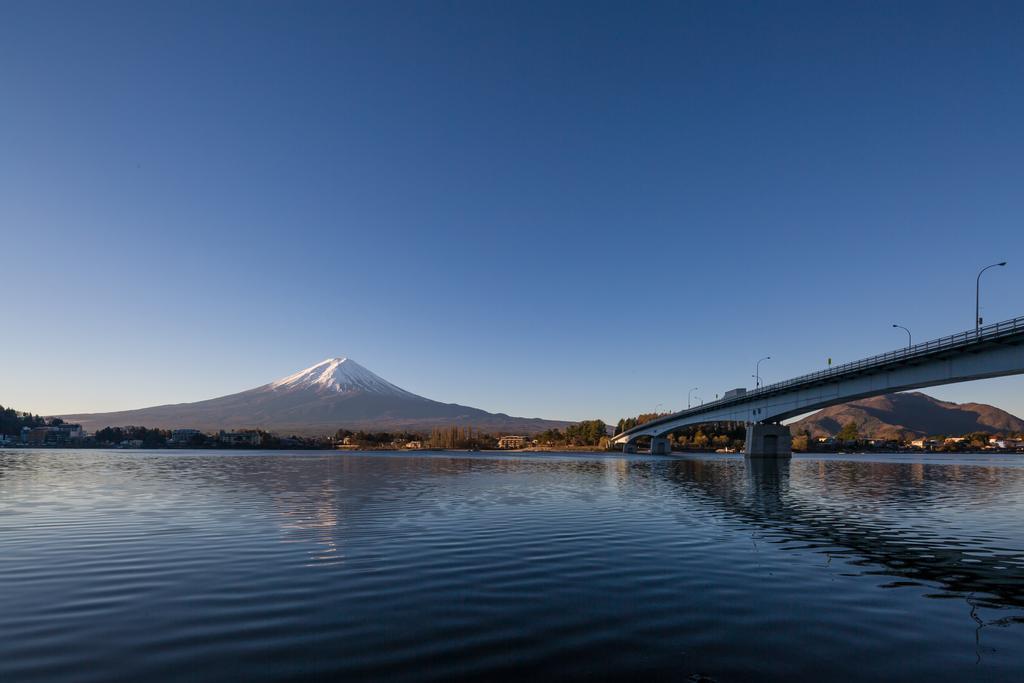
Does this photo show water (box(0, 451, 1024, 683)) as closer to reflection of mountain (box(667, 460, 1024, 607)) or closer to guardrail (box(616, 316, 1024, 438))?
reflection of mountain (box(667, 460, 1024, 607))

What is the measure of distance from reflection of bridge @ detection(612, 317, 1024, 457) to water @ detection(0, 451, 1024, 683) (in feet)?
97.0

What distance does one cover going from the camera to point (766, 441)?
4449 inches

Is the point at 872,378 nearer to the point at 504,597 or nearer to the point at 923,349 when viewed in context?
the point at 923,349

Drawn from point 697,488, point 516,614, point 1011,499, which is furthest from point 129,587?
point 1011,499

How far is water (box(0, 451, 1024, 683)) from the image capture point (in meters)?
9.36

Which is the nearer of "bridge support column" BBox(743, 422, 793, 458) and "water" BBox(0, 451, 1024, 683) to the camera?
"water" BBox(0, 451, 1024, 683)

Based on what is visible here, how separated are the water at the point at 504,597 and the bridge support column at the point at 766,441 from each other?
8661 cm

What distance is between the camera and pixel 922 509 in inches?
1406

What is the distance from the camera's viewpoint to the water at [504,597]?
9359mm

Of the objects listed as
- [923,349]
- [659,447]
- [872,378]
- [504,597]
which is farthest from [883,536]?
[659,447]

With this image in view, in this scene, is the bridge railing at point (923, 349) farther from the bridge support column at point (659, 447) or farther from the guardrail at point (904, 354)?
the bridge support column at point (659, 447)

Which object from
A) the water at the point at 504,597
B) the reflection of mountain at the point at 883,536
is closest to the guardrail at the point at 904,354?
the reflection of mountain at the point at 883,536

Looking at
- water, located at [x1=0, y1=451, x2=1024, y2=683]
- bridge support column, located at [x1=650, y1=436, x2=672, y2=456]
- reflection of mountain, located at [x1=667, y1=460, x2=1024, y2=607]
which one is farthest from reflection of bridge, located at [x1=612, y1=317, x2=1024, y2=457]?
bridge support column, located at [x1=650, y1=436, x2=672, y2=456]

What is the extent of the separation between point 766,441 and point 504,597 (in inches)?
4448
